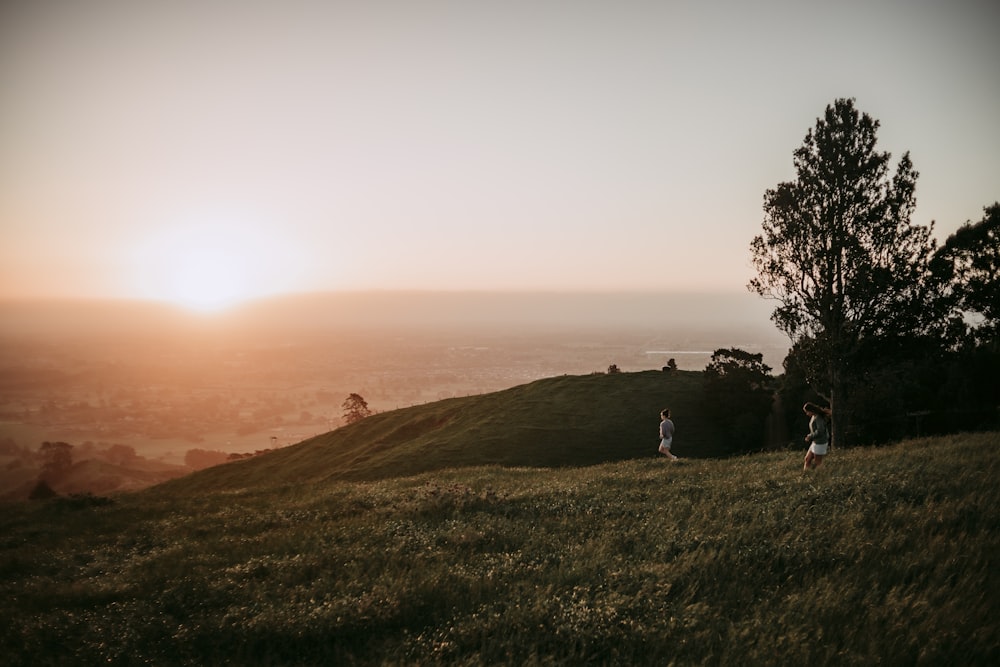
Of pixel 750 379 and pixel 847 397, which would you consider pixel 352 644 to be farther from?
pixel 750 379

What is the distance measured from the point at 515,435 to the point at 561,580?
119 feet

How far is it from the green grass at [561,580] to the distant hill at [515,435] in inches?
993

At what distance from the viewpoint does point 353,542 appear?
13125 mm

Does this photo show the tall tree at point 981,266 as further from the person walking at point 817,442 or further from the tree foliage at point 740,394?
the person walking at point 817,442

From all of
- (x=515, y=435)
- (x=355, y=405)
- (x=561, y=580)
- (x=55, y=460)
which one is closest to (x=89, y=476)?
Result: (x=55, y=460)

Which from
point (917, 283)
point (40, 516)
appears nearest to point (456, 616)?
point (40, 516)

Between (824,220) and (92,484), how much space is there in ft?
430

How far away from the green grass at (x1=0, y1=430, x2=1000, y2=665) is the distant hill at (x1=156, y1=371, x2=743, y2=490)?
2522 centimetres

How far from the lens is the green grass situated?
7.38 metres

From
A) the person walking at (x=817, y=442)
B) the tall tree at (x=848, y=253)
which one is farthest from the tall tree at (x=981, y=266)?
the person walking at (x=817, y=442)

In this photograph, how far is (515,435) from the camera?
1794 inches

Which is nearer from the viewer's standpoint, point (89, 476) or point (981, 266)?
point (981, 266)

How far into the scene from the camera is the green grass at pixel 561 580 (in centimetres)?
738

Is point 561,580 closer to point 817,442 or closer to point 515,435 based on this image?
point 817,442
